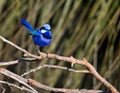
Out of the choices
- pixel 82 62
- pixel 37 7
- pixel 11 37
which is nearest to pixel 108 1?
pixel 37 7

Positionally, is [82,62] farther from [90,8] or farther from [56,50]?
[56,50]

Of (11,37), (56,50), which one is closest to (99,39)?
(56,50)

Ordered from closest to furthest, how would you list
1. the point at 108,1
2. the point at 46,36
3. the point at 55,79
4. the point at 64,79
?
the point at 46,36 < the point at 108,1 < the point at 55,79 < the point at 64,79

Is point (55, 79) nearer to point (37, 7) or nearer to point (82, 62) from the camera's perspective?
point (37, 7)

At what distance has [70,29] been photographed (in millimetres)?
1517

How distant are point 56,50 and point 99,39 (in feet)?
0.64

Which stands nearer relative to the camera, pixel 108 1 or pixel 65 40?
pixel 108 1

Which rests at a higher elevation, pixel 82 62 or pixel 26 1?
pixel 26 1

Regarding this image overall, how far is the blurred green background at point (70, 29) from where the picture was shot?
1.40m

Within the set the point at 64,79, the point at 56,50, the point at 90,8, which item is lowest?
the point at 64,79

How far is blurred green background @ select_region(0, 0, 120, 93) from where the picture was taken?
55.2 inches

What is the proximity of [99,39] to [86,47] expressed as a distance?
48mm

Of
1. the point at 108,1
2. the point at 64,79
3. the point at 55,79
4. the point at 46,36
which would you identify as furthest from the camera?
the point at 64,79

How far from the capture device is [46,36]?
0.76m
